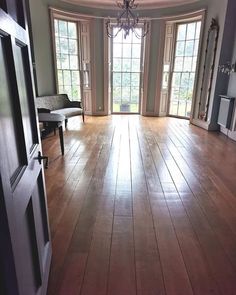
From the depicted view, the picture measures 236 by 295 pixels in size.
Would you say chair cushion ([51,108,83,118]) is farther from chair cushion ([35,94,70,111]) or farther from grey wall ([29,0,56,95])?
grey wall ([29,0,56,95])

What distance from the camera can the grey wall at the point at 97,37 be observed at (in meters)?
5.13

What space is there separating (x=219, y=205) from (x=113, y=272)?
4.58 feet

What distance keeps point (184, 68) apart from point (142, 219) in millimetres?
5632

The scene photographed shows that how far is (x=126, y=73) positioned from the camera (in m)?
7.12

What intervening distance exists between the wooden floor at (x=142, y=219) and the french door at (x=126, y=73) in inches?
139

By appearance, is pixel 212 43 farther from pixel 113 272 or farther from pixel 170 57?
pixel 113 272

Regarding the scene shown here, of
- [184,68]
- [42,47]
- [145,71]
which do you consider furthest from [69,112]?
[184,68]

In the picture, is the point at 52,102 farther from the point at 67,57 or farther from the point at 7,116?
the point at 7,116

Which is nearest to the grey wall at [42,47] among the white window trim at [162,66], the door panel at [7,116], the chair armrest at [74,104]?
the chair armrest at [74,104]

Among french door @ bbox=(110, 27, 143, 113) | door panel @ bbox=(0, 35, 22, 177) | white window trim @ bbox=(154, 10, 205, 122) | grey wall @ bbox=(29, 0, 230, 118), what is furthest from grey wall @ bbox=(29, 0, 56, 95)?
door panel @ bbox=(0, 35, 22, 177)

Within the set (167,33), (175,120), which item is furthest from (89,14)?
(175,120)

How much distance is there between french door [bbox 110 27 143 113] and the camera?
6.86 meters

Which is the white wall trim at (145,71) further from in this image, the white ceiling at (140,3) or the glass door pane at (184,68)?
the glass door pane at (184,68)

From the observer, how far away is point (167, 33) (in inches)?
254
